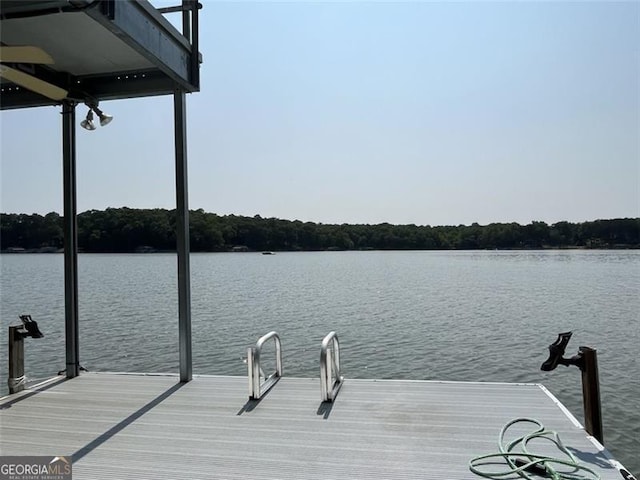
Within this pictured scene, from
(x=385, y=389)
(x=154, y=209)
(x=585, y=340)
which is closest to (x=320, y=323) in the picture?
(x=585, y=340)

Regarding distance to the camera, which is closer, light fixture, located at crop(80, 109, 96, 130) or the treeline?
light fixture, located at crop(80, 109, 96, 130)

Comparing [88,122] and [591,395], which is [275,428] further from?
[88,122]

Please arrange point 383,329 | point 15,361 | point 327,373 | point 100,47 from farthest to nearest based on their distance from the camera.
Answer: point 383,329, point 15,361, point 327,373, point 100,47

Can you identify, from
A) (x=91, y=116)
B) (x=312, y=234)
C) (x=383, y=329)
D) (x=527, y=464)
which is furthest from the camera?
(x=312, y=234)

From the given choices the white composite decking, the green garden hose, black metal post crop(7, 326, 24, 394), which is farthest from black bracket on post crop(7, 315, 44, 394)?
the green garden hose

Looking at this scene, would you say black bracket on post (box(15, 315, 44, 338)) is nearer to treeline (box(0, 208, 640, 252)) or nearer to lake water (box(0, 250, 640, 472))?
lake water (box(0, 250, 640, 472))

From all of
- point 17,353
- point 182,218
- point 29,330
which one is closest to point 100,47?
point 182,218

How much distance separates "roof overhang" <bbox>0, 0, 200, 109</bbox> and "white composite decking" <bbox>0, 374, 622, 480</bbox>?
8.04ft

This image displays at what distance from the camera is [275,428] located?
3.19 m

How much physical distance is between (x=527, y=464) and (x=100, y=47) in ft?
12.6

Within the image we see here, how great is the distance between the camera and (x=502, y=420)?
328cm

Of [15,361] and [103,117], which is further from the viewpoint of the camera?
[103,117]

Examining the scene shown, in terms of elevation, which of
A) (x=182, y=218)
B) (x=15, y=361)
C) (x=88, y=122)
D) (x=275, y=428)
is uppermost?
(x=88, y=122)

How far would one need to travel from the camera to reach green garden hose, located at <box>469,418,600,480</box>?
8.08 feet
